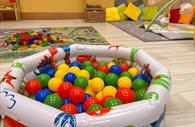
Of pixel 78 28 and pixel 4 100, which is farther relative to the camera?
pixel 78 28

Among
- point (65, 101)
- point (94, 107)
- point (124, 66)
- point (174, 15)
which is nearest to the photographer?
point (94, 107)

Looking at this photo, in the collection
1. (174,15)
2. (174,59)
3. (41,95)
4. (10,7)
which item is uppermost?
(10,7)

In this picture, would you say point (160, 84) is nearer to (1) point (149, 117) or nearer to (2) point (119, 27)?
(1) point (149, 117)

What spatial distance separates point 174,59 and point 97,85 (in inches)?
41.2

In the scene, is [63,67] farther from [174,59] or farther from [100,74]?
[174,59]

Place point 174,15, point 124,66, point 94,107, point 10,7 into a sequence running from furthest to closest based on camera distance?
point 174,15 < point 10,7 < point 124,66 < point 94,107

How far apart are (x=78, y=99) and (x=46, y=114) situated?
0.28 metres

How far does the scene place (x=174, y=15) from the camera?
3.03 metres

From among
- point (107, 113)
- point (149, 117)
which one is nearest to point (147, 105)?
point (149, 117)

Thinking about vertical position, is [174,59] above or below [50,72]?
below

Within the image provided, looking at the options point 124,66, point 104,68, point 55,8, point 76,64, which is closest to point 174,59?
point 124,66

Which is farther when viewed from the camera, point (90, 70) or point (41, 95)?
point (90, 70)

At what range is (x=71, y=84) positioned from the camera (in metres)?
1.03

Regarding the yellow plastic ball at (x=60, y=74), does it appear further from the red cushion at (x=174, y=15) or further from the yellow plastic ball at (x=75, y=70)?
the red cushion at (x=174, y=15)
